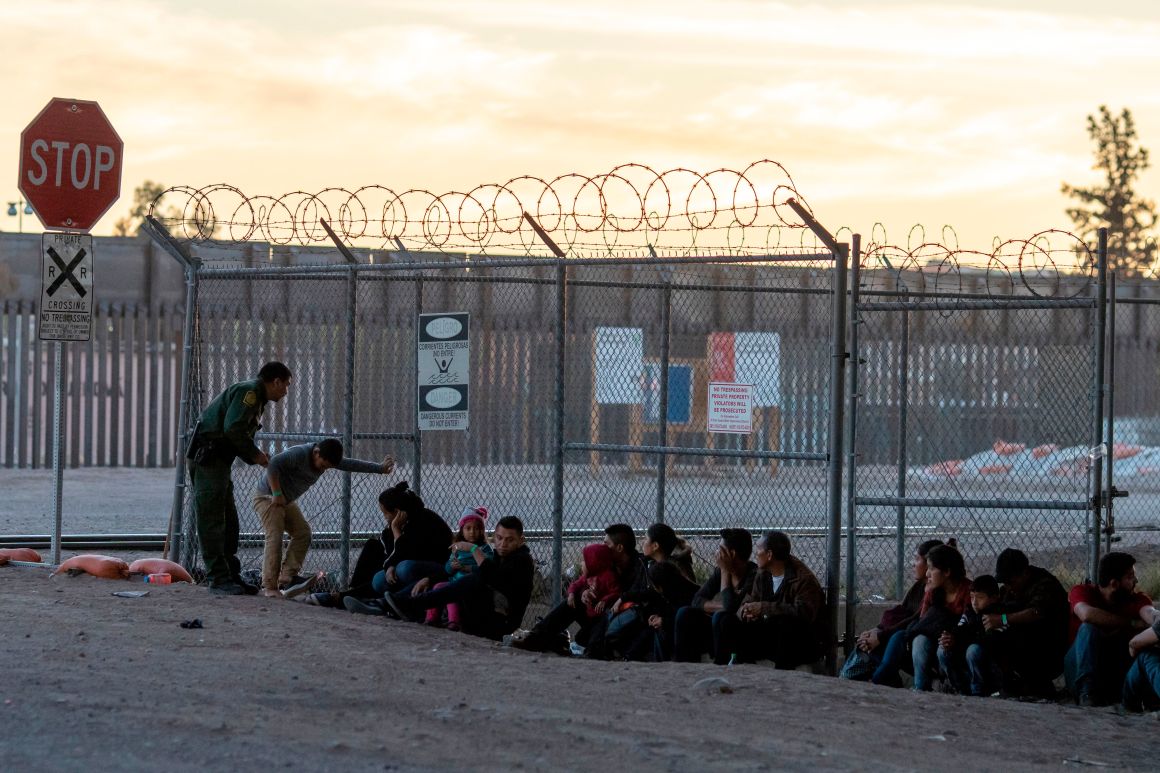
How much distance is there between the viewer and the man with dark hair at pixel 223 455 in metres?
10.9

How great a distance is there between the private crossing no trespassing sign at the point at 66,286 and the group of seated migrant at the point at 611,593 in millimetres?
2747

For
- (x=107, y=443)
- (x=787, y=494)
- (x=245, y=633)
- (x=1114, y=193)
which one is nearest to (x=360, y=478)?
(x=787, y=494)

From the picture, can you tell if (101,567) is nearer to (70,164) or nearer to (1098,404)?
(70,164)

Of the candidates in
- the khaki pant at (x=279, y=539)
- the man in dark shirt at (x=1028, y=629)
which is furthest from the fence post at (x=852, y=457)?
the khaki pant at (x=279, y=539)

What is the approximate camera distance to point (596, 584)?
9836 millimetres

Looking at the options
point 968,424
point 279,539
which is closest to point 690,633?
point 279,539

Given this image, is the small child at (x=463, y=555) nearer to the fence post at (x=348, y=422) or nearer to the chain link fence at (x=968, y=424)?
the fence post at (x=348, y=422)

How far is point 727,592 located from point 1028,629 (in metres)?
1.64

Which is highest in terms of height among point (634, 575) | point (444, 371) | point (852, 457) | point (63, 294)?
point (63, 294)

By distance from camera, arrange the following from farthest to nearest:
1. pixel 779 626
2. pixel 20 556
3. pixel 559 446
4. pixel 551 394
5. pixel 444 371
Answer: pixel 551 394
pixel 20 556
pixel 444 371
pixel 559 446
pixel 779 626

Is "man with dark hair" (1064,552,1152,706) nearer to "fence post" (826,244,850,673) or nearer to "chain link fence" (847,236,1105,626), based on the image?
"fence post" (826,244,850,673)

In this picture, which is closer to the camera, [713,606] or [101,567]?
[713,606]

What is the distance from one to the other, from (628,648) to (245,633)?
218 cm

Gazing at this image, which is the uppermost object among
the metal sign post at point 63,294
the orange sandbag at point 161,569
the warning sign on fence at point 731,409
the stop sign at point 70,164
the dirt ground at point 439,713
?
the stop sign at point 70,164
